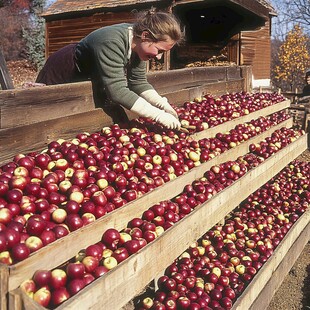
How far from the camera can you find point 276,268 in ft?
14.9

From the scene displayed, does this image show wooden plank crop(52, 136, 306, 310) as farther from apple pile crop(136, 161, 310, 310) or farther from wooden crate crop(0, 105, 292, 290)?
apple pile crop(136, 161, 310, 310)

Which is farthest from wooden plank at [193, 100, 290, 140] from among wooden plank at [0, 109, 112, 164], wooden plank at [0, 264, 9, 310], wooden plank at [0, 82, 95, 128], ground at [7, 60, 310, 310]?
wooden plank at [0, 264, 9, 310]

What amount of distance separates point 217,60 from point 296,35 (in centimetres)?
2041

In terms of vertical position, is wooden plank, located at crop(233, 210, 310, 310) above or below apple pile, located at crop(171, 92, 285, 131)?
below

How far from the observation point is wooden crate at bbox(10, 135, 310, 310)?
2289mm

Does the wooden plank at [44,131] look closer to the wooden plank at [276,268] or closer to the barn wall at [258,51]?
the wooden plank at [276,268]

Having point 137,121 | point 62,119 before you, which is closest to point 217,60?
point 137,121

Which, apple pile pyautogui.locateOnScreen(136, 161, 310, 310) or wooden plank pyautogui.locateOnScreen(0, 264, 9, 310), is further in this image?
apple pile pyautogui.locateOnScreen(136, 161, 310, 310)

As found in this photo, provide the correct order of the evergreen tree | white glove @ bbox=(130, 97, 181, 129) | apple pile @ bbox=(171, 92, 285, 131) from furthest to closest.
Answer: the evergreen tree
apple pile @ bbox=(171, 92, 285, 131)
white glove @ bbox=(130, 97, 181, 129)

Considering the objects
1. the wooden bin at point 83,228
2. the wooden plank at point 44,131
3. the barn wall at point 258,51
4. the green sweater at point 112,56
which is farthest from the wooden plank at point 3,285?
the barn wall at point 258,51

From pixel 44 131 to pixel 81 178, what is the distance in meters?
0.92

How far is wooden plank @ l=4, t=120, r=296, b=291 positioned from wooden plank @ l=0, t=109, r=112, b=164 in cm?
124

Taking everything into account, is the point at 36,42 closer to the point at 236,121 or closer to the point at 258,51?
the point at 258,51

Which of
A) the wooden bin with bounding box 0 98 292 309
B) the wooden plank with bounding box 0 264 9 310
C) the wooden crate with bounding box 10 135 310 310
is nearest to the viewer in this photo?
the wooden plank with bounding box 0 264 9 310
